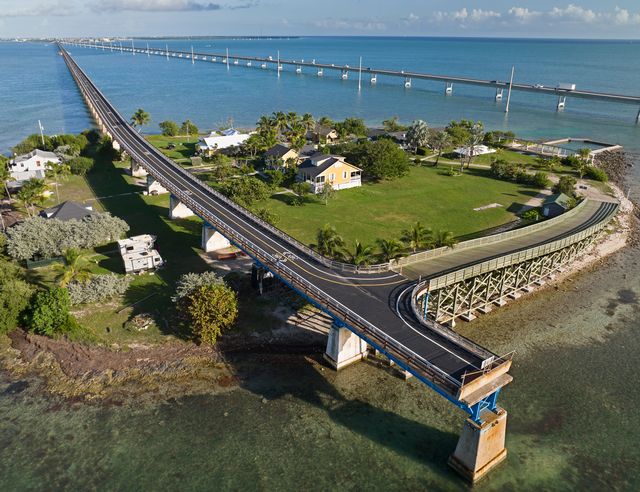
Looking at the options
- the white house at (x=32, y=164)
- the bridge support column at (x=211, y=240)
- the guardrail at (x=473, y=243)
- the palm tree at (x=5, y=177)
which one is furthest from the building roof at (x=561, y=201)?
the white house at (x=32, y=164)

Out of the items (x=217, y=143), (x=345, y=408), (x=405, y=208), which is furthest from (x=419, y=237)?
(x=217, y=143)

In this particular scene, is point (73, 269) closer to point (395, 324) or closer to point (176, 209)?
point (176, 209)

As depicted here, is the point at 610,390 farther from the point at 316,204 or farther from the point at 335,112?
the point at 335,112

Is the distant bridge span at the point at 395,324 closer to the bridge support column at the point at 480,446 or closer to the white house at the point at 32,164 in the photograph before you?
the bridge support column at the point at 480,446

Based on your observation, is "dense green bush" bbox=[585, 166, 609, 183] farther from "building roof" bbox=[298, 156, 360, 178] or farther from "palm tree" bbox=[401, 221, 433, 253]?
"palm tree" bbox=[401, 221, 433, 253]

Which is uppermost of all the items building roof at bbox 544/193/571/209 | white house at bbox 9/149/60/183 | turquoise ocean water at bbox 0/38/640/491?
building roof at bbox 544/193/571/209

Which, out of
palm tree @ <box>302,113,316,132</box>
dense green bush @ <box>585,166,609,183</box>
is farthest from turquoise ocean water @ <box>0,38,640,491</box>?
palm tree @ <box>302,113,316,132</box>
